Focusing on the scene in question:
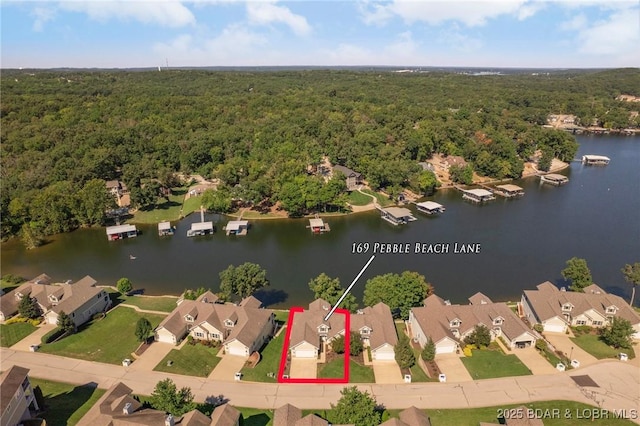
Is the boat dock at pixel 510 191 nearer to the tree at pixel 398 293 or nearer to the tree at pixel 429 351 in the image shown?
→ the tree at pixel 398 293

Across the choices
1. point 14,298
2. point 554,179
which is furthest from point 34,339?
point 554,179

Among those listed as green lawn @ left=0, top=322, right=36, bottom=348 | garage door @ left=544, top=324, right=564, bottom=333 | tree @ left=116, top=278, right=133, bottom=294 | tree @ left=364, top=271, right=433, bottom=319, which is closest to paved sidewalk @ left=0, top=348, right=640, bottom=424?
garage door @ left=544, top=324, right=564, bottom=333

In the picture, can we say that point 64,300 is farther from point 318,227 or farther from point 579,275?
point 579,275

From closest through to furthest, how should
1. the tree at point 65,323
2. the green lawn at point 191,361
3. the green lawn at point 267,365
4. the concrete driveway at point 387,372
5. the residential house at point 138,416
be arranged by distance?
1. the residential house at point 138,416
2. the concrete driveway at point 387,372
3. the green lawn at point 267,365
4. the green lawn at point 191,361
5. the tree at point 65,323

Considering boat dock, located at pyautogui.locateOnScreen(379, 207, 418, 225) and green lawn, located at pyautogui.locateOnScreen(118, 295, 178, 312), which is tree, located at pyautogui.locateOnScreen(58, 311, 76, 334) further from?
boat dock, located at pyautogui.locateOnScreen(379, 207, 418, 225)

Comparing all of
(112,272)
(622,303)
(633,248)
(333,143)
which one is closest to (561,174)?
(633,248)

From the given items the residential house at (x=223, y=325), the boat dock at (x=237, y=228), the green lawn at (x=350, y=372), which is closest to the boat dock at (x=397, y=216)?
the boat dock at (x=237, y=228)
